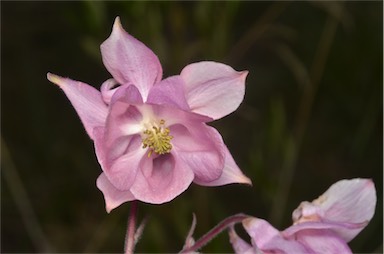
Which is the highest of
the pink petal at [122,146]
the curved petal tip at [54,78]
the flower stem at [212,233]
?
the curved petal tip at [54,78]

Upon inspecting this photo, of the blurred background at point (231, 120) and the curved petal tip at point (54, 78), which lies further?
the blurred background at point (231, 120)

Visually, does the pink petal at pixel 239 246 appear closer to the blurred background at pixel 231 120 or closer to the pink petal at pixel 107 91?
the pink petal at pixel 107 91

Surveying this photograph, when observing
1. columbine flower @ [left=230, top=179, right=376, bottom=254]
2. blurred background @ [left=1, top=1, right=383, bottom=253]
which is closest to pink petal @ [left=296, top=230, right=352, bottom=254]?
columbine flower @ [left=230, top=179, right=376, bottom=254]

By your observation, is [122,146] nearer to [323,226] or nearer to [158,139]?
[158,139]

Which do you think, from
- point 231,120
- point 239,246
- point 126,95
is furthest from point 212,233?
point 231,120

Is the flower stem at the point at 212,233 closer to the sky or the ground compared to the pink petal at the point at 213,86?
closer to the ground

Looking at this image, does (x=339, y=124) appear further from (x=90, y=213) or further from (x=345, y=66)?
(x=90, y=213)

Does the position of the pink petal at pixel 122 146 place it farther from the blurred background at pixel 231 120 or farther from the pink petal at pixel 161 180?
the blurred background at pixel 231 120

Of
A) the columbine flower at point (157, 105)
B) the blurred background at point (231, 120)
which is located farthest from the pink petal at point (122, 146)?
the blurred background at point (231, 120)
